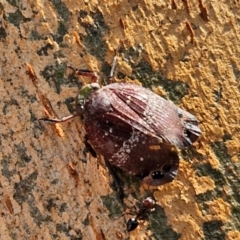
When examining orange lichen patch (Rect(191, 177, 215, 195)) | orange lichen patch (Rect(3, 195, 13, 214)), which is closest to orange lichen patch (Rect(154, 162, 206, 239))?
orange lichen patch (Rect(191, 177, 215, 195))

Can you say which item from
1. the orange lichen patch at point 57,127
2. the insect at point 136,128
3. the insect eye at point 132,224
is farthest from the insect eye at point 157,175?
the orange lichen patch at point 57,127

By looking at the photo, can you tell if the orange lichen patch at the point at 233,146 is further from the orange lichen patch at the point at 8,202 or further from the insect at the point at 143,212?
the orange lichen patch at the point at 8,202

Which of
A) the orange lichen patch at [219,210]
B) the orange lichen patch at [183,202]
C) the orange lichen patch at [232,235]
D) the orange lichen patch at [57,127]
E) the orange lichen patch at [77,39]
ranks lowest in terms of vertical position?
the orange lichen patch at [232,235]

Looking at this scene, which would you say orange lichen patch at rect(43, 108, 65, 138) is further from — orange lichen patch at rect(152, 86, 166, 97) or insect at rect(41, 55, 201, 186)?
orange lichen patch at rect(152, 86, 166, 97)

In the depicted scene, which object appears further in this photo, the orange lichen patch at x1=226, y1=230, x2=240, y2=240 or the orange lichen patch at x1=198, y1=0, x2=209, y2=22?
the orange lichen patch at x1=198, y1=0, x2=209, y2=22

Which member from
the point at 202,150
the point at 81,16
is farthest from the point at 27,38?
the point at 202,150

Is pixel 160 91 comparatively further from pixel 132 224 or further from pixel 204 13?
pixel 132 224

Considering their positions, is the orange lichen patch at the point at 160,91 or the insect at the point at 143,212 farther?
the orange lichen patch at the point at 160,91
